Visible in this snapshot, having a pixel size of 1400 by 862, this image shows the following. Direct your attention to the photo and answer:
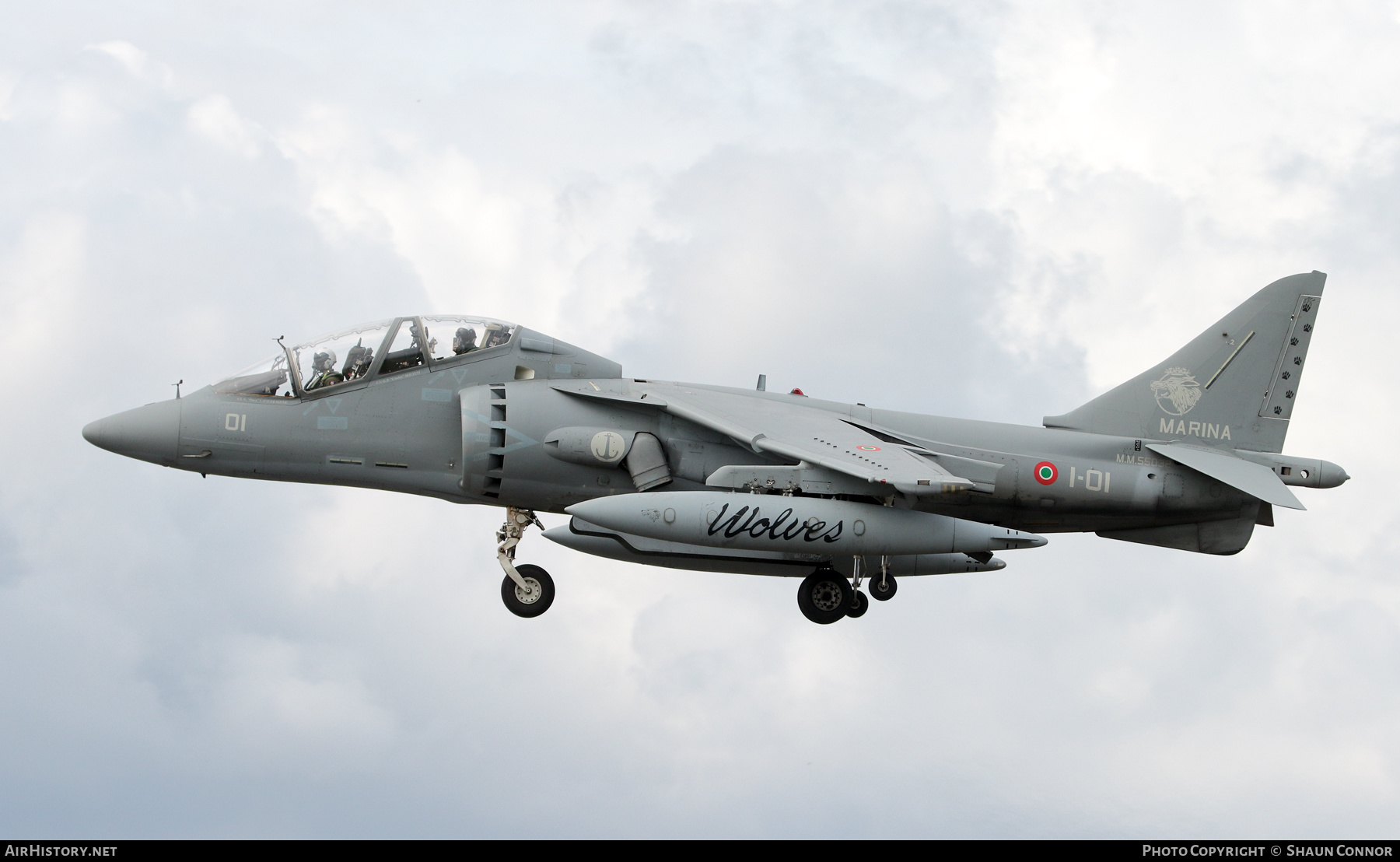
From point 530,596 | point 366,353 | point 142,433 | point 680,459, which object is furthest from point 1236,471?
point 142,433

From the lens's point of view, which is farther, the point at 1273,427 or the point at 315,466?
the point at 1273,427

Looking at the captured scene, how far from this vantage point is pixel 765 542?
14.6 m

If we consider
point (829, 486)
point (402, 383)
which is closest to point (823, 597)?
point (829, 486)

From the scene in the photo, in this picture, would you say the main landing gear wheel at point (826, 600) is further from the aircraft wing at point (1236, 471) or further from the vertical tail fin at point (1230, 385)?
the aircraft wing at point (1236, 471)

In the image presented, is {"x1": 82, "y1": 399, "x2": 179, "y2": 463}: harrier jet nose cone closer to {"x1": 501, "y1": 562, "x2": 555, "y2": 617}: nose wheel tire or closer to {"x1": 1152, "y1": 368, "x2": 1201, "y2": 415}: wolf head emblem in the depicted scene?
{"x1": 501, "y1": 562, "x2": 555, "y2": 617}: nose wheel tire

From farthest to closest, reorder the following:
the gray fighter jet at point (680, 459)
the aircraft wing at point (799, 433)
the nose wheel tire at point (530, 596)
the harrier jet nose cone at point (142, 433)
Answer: the nose wheel tire at point (530, 596)
the harrier jet nose cone at point (142, 433)
the gray fighter jet at point (680, 459)
the aircraft wing at point (799, 433)

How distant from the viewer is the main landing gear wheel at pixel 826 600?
53.5 ft

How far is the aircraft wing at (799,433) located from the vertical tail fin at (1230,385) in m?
2.78

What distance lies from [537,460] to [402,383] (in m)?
1.75

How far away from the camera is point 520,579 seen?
1616 centimetres

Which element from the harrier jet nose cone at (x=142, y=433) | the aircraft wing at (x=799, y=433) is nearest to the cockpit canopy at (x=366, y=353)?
the harrier jet nose cone at (x=142, y=433)

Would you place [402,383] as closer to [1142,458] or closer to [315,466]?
[315,466]

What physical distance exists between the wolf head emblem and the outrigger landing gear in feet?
25.1

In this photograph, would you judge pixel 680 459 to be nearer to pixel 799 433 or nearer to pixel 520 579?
pixel 799 433
